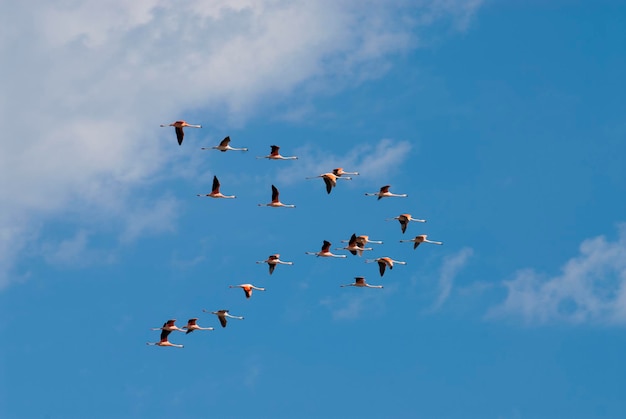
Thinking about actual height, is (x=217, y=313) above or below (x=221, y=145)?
below

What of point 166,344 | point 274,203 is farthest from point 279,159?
point 166,344

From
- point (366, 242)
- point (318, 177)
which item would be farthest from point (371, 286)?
point (318, 177)

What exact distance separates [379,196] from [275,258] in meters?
9.13

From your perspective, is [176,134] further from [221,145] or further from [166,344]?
[166,344]

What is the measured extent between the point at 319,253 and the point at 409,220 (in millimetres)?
7332

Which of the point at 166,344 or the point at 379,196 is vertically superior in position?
the point at 379,196

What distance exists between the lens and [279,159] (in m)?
154

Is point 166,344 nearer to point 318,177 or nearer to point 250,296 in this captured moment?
point 250,296

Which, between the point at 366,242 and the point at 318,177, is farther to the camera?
the point at 366,242

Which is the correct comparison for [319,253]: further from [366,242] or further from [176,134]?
[176,134]

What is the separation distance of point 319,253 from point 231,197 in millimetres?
8080

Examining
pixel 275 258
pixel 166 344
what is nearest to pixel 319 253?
pixel 275 258

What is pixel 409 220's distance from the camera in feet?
515

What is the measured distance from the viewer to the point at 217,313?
154250 mm
